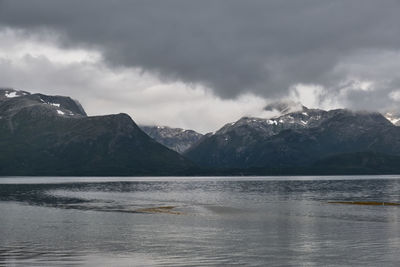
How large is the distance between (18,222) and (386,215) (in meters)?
77.9

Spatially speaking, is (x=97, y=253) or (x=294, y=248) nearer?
(x=97, y=253)

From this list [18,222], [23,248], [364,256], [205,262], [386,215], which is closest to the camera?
[205,262]

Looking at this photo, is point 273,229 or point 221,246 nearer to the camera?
point 221,246

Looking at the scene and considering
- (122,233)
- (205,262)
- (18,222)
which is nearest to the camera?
(205,262)

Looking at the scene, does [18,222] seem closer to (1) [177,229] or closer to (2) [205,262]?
(1) [177,229]

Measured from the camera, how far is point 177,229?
8738 centimetres

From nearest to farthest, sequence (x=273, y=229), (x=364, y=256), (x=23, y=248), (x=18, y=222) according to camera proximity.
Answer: (x=364, y=256) → (x=23, y=248) → (x=273, y=229) → (x=18, y=222)

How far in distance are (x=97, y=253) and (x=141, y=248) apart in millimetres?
6371

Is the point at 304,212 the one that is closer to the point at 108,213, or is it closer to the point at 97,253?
the point at 108,213

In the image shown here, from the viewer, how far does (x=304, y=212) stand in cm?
12344

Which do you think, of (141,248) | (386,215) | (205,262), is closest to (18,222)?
(141,248)

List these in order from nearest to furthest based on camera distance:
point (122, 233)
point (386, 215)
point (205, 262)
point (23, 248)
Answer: point (205, 262)
point (23, 248)
point (122, 233)
point (386, 215)

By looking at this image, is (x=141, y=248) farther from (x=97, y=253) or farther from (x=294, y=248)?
(x=294, y=248)

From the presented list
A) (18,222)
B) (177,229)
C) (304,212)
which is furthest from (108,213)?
(304,212)
